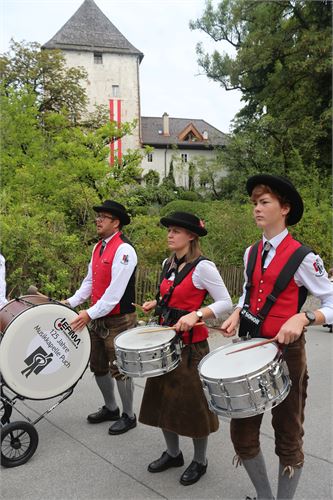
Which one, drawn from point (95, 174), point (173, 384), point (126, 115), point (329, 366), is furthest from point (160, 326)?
point (126, 115)

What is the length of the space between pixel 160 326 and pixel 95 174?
8751 mm

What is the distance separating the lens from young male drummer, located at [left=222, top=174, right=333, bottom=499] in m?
2.40

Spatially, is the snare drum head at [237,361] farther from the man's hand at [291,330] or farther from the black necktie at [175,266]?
the black necktie at [175,266]

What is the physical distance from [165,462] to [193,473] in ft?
0.83

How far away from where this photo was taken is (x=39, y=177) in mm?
11125

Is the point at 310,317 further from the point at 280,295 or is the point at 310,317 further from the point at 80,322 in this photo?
the point at 80,322

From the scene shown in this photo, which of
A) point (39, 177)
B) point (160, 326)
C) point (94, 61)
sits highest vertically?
point (94, 61)

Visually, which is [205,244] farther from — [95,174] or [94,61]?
[94,61]

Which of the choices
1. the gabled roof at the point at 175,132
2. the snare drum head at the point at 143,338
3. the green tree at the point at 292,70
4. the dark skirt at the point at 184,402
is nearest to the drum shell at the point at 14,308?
the snare drum head at the point at 143,338

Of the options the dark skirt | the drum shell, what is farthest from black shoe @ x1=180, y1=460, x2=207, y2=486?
the drum shell

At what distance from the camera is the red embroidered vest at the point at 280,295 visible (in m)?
2.42

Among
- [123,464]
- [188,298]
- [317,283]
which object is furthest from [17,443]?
[317,283]

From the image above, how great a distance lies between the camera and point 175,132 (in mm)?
50938

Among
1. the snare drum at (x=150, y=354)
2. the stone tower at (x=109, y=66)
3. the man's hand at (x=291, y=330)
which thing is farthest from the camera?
the stone tower at (x=109, y=66)
